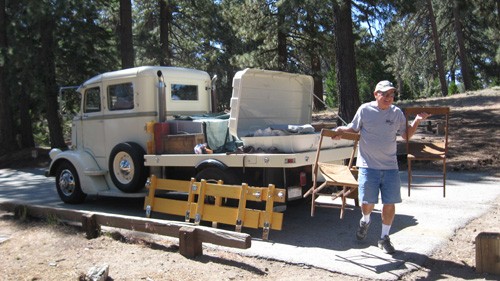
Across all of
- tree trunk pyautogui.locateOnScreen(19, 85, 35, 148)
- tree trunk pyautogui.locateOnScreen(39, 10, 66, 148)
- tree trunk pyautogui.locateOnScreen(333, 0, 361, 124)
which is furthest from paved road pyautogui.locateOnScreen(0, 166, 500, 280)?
tree trunk pyautogui.locateOnScreen(19, 85, 35, 148)

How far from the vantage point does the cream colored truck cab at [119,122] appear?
826 centimetres

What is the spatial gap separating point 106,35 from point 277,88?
44.0 ft

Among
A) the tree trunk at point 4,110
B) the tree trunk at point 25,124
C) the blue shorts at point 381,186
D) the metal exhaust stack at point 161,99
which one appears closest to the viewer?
the blue shorts at point 381,186

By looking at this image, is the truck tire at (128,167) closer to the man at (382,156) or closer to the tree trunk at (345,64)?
the man at (382,156)

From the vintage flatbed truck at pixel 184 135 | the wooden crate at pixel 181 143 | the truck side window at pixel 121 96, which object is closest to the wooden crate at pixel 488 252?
the vintage flatbed truck at pixel 184 135

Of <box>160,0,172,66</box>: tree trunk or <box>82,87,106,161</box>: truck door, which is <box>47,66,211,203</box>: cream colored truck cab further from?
<box>160,0,172,66</box>: tree trunk

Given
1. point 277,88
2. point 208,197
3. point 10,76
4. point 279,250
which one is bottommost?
point 279,250

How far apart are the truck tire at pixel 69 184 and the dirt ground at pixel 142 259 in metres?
1.17

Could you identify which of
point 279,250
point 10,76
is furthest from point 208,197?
point 10,76

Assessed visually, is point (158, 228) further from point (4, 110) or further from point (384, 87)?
point (4, 110)

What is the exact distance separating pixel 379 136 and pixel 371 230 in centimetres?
170

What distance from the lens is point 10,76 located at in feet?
65.5

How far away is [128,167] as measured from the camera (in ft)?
27.2

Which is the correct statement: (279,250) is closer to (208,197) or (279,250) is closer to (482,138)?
(208,197)
